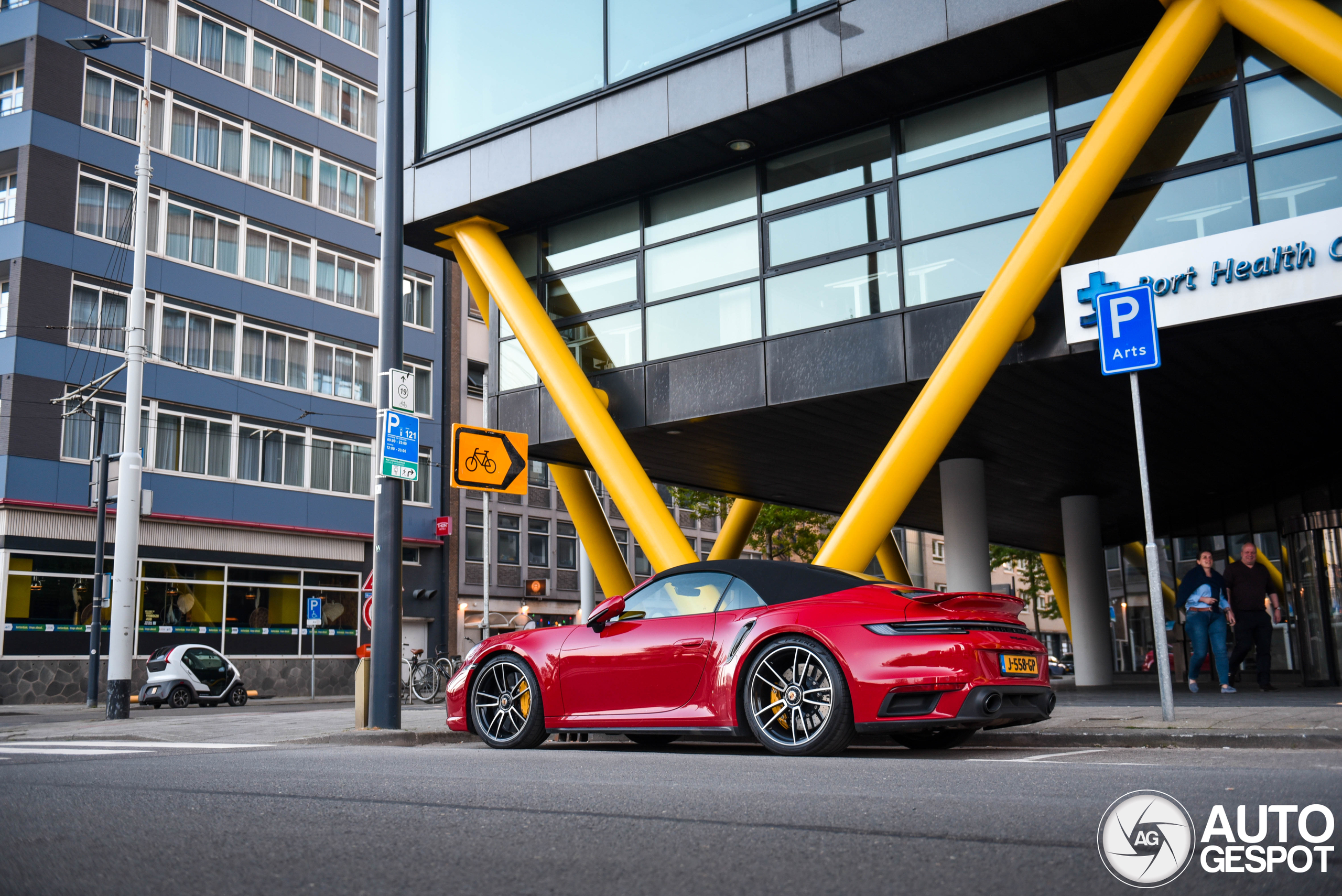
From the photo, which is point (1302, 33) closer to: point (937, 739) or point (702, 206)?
point (702, 206)

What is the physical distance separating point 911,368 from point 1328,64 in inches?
192

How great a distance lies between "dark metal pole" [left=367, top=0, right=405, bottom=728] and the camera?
11.2 meters

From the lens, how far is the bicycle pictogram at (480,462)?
14.5 m

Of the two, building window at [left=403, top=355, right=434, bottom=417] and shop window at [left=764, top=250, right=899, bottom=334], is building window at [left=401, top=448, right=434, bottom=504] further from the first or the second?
shop window at [left=764, top=250, right=899, bottom=334]

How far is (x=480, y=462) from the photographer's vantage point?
48.0 feet

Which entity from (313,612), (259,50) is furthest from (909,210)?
(259,50)

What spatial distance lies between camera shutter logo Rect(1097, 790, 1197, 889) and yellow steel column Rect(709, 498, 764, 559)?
54.3 feet

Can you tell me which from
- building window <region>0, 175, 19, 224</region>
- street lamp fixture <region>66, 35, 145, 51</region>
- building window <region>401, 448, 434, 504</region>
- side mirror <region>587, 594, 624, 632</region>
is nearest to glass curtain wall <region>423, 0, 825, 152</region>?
street lamp fixture <region>66, 35, 145, 51</region>

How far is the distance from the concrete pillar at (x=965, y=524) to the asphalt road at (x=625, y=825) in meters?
9.68

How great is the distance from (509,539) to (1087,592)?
27535 mm

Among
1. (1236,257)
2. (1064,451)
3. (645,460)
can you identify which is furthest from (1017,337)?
(645,460)

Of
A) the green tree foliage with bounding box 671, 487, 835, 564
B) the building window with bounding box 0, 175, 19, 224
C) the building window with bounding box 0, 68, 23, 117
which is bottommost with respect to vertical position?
the green tree foliage with bounding box 671, 487, 835, 564

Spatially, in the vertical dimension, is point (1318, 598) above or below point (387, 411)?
below

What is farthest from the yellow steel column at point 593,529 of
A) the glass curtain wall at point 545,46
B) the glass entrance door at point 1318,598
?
the glass entrance door at point 1318,598
